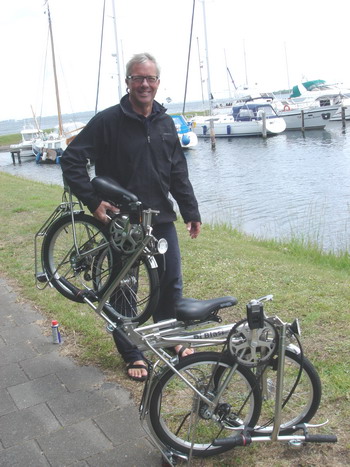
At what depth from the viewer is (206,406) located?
2.97 meters

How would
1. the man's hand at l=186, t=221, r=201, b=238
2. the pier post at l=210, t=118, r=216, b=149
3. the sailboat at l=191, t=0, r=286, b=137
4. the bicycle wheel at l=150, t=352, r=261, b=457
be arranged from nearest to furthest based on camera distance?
1. the bicycle wheel at l=150, t=352, r=261, b=457
2. the man's hand at l=186, t=221, r=201, b=238
3. the pier post at l=210, t=118, r=216, b=149
4. the sailboat at l=191, t=0, r=286, b=137

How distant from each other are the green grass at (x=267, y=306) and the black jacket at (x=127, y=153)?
4.71 ft

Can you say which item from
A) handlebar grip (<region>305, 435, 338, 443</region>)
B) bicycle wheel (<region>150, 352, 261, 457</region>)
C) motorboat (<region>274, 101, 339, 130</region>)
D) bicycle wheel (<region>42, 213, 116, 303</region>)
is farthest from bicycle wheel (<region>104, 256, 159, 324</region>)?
motorboat (<region>274, 101, 339, 130</region>)

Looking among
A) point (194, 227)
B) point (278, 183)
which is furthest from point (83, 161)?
point (278, 183)

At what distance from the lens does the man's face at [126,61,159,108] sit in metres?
3.44

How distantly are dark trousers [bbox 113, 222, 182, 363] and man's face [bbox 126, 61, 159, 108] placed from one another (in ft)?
2.98

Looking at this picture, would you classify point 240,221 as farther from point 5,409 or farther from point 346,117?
point 346,117

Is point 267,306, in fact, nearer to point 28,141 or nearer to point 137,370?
point 137,370

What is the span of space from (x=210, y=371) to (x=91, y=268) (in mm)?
1442

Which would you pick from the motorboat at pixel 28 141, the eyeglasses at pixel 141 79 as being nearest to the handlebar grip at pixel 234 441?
the eyeglasses at pixel 141 79

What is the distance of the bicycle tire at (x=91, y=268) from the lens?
3.74 meters

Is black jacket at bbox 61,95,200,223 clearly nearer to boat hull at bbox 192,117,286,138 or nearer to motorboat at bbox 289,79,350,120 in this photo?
boat hull at bbox 192,117,286,138

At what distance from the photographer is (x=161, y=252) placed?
347cm

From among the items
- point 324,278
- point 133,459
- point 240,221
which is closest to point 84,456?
point 133,459
